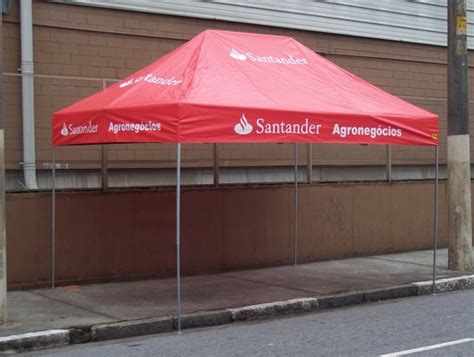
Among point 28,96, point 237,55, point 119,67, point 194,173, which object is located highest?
point 119,67

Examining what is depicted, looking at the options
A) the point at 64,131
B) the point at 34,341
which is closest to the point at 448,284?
the point at 64,131

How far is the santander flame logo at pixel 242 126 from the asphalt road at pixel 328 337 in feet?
7.69

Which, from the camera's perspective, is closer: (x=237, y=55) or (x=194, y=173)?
(x=237, y=55)

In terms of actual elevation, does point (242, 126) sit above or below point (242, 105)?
below

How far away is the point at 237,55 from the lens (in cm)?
971

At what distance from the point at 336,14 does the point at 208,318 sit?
30.6ft

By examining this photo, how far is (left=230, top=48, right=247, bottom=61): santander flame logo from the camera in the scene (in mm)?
9641

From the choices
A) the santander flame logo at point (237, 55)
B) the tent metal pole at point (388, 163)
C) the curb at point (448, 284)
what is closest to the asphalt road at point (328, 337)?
→ the curb at point (448, 284)

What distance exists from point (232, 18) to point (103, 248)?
5813 millimetres

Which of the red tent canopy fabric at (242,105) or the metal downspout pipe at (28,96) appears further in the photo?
the metal downspout pipe at (28,96)

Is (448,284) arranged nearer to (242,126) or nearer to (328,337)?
(328,337)

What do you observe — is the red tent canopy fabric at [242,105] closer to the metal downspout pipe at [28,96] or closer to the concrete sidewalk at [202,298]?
the metal downspout pipe at [28,96]

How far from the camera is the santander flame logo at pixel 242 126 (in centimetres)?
812

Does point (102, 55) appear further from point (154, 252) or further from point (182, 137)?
point (182, 137)
